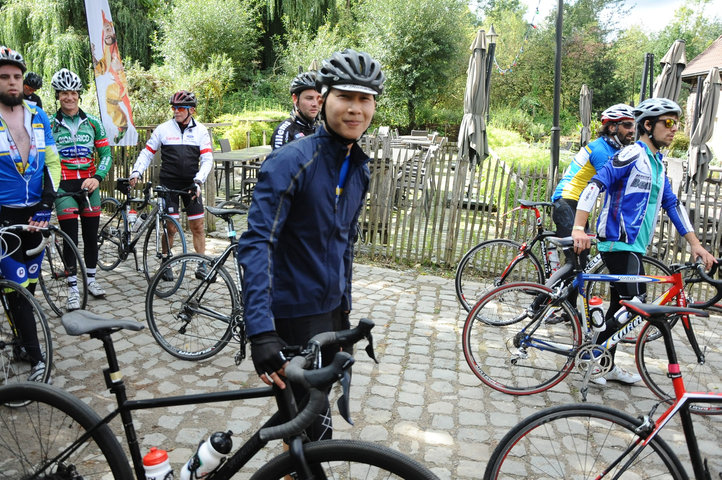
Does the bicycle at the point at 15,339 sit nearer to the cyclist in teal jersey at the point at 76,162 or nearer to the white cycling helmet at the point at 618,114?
the cyclist in teal jersey at the point at 76,162

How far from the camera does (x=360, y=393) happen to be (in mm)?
4168

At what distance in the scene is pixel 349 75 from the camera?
2.07 metres

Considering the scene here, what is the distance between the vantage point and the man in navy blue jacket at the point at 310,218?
1985mm

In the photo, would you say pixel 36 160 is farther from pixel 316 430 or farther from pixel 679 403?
pixel 679 403

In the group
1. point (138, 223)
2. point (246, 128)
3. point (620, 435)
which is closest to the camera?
point (620, 435)

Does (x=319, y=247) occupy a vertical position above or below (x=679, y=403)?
above

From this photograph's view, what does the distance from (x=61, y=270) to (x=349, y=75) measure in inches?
178

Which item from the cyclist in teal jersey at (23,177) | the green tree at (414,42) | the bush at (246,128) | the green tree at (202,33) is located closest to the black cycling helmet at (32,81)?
the cyclist in teal jersey at (23,177)

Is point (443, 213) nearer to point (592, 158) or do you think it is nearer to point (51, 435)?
point (592, 158)

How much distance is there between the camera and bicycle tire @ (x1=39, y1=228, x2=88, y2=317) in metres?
5.16

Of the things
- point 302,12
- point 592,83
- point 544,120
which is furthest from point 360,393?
point 592,83

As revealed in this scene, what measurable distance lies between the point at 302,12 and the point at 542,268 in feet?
82.6

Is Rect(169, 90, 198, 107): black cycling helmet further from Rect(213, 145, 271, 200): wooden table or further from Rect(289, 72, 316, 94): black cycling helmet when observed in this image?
Rect(213, 145, 271, 200): wooden table

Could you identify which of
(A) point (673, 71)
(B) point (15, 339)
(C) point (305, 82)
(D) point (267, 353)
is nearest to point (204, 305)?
(B) point (15, 339)
